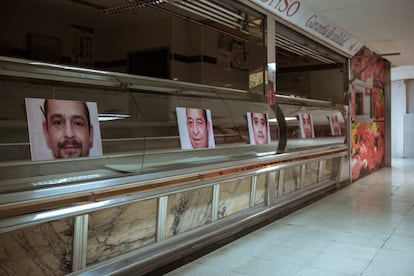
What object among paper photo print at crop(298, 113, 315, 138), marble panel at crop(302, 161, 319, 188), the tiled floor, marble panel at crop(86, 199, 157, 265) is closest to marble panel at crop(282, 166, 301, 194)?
marble panel at crop(302, 161, 319, 188)

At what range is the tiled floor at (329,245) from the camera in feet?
10.1

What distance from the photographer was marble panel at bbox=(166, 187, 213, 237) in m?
3.31

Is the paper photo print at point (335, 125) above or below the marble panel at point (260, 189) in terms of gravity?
above

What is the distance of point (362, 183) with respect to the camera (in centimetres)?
743

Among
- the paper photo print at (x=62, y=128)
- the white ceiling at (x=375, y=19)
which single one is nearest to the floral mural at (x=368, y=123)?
the white ceiling at (x=375, y=19)

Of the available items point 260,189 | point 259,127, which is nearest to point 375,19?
point 259,127

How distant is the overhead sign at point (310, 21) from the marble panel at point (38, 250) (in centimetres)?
291

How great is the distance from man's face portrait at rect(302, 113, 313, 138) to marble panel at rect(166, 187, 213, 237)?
2124 millimetres

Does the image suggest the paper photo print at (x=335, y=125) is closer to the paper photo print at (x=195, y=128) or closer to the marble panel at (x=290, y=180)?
the marble panel at (x=290, y=180)

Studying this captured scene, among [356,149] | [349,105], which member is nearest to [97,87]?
[349,105]

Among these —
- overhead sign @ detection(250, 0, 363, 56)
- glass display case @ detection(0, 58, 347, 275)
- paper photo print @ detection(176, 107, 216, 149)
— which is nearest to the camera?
glass display case @ detection(0, 58, 347, 275)

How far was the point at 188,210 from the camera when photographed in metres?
3.49

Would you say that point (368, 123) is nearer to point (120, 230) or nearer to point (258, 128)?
point (258, 128)

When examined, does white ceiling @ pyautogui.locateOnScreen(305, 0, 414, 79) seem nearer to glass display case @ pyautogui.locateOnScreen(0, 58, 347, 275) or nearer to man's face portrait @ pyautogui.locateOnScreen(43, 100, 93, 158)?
glass display case @ pyautogui.locateOnScreen(0, 58, 347, 275)
